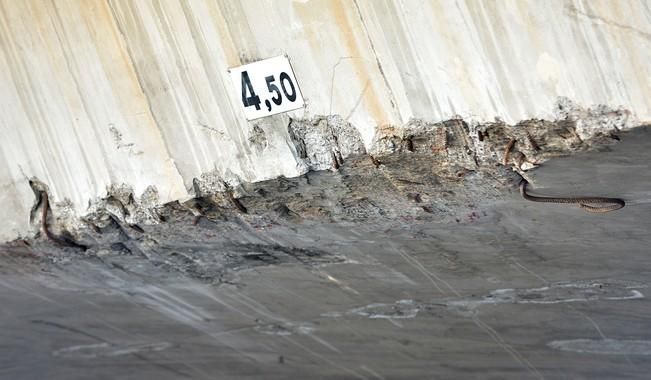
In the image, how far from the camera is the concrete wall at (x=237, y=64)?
258 centimetres

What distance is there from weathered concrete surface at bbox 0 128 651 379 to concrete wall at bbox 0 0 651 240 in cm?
20

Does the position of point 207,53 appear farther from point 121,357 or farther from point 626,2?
point 121,357

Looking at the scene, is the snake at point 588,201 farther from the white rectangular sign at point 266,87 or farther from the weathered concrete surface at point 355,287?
the white rectangular sign at point 266,87

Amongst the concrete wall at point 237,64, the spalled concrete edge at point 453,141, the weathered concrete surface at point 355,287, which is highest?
the concrete wall at point 237,64

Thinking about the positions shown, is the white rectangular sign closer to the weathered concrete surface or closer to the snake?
the weathered concrete surface

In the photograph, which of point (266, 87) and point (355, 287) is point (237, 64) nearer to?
point (266, 87)

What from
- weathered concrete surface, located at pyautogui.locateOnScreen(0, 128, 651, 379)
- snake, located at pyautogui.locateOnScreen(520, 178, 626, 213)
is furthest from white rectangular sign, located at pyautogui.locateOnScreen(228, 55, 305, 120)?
snake, located at pyautogui.locateOnScreen(520, 178, 626, 213)

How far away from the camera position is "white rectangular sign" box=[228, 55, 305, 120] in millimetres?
2779

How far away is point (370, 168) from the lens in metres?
2.87

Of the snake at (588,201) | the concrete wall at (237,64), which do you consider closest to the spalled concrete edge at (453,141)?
the concrete wall at (237,64)

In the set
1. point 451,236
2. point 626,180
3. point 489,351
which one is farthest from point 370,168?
point 489,351

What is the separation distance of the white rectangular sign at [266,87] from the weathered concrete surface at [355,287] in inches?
10.8

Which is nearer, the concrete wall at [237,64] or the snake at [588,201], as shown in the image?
the concrete wall at [237,64]

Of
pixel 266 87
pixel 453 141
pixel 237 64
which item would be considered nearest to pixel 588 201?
pixel 453 141
